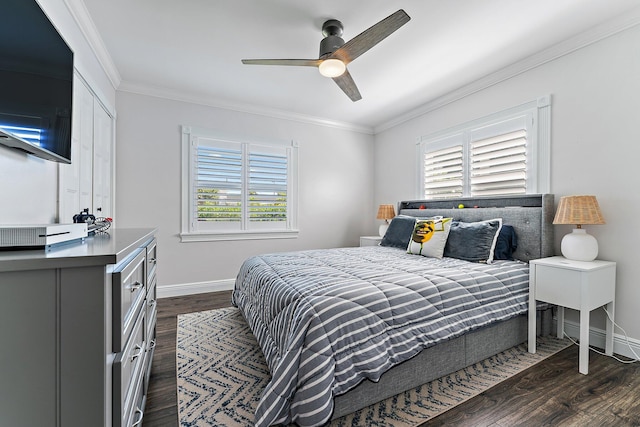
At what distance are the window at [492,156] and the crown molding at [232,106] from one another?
1.42 m

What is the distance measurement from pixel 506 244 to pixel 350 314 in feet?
6.66

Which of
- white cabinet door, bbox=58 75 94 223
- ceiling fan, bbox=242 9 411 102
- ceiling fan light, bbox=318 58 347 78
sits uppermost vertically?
ceiling fan, bbox=242 9 411 102

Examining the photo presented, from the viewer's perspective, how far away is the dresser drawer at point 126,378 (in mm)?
875

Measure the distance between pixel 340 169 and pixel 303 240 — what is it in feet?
4.48

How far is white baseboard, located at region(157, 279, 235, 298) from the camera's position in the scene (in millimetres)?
3561

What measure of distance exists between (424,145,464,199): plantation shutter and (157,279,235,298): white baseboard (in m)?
3.07

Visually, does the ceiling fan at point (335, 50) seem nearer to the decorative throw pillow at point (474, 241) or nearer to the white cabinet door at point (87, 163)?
the white cabinet door at point (87, 163)

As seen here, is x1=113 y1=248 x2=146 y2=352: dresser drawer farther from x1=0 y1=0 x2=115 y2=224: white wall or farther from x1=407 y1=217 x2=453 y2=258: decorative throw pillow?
x1=407 y1=217 x2=453 y2=258: decorative throw pillow

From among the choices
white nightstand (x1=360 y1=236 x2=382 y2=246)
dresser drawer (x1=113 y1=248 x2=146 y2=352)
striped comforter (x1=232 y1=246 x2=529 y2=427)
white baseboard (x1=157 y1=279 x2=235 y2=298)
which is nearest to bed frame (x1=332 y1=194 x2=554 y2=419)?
striped comforter (x1=232 y1=246 x2=529 y2=427)

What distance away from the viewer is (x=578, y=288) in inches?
79.4

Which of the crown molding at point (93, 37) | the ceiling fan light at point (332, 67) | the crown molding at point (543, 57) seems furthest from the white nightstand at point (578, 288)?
the crown molding at point (93, 37)

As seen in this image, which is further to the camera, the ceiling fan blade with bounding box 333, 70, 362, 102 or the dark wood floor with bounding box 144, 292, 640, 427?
the ceiling fan blade with bounding box 333, 70, 362, 102

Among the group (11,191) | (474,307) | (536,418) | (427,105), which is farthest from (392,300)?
(427,105)

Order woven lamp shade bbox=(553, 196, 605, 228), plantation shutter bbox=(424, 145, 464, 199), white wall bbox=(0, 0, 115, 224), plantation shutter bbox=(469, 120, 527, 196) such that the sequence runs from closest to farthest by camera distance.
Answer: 1. white wall bbox=(0, 0, 115, 224)
2. woven lamp shade bbox=(553, 196, 605, 228)
3. plantation shutter bbox=(469, 120, 527, 196)
4. plantation shutter bbox=(424, 145, 464, 199)
